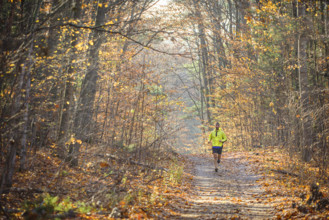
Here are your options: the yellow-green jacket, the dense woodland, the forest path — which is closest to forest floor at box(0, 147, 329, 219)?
the forest path

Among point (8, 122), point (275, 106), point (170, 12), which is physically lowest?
point (8, 122)

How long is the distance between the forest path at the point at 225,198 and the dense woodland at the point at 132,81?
1856mm

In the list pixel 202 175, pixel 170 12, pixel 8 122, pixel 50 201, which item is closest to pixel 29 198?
pixel 50 201

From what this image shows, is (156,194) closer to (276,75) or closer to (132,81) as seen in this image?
(132,81)

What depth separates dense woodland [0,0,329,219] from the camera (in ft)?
19.0

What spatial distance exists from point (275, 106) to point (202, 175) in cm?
777

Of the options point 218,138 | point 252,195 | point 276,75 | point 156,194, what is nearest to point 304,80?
point 276,75

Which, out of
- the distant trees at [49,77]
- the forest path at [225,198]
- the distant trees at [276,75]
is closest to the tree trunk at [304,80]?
the distant trees at [276,75]

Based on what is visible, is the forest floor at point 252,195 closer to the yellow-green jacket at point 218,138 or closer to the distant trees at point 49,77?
the yellow-green jacket at point 218,138

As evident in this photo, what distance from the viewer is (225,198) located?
26.9 feet

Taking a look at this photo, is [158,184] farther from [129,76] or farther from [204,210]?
[129,76]

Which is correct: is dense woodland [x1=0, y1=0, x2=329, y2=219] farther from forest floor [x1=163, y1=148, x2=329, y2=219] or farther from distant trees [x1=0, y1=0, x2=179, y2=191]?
forest floor [x1=163, y1=148, x2=329, y2=219]

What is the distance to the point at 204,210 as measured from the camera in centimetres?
693

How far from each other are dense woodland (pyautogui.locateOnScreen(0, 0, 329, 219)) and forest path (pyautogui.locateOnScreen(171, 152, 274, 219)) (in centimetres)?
186
